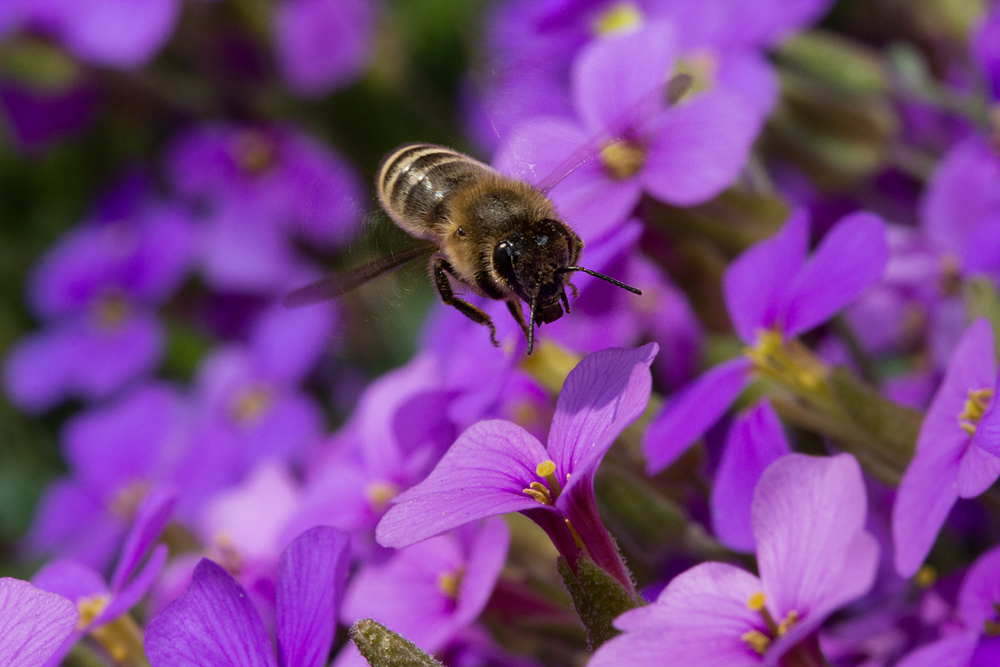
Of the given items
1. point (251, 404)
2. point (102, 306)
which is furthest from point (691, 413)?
point (102, 306)

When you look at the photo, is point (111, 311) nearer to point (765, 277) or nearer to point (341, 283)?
point (341, 283)

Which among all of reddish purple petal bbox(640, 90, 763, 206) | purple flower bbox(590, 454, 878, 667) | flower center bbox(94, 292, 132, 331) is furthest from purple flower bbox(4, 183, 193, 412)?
purple flower bbox(590, 454, 878, 667)

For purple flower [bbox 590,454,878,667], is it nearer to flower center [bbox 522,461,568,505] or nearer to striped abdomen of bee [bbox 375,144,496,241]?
flower center [bbox 522,461,568,505]

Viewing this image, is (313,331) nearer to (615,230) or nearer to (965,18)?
(615,230)

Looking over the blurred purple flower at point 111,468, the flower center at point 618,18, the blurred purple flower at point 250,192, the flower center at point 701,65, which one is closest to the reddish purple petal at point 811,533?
the flower center at point 701,65

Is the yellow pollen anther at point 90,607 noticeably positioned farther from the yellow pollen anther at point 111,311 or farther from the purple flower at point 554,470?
the yellow pollen anther at point 111,311
